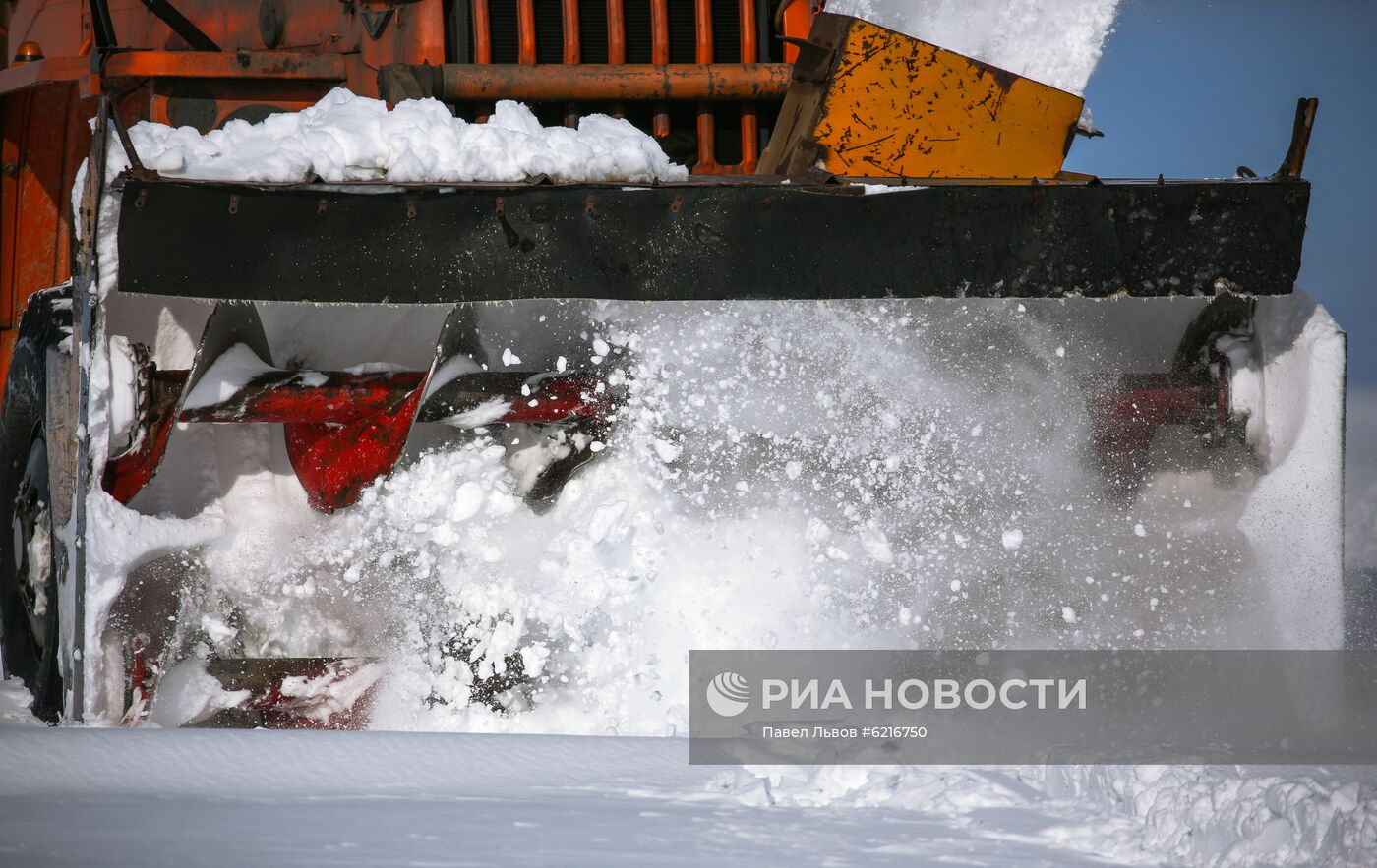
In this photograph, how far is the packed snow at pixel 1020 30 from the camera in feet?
9.65

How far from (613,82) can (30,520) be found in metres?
1.64

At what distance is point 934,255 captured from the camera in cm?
215

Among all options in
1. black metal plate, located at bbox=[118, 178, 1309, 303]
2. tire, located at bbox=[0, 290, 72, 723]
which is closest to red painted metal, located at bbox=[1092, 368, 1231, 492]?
black metal plate, located at bbox=[118, 178, 1309, 303]

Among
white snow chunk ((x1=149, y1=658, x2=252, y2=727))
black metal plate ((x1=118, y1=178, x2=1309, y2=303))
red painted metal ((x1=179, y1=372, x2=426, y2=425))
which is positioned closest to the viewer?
black metal plate ((x1=118, y1=178, x2=1309, y2=303))

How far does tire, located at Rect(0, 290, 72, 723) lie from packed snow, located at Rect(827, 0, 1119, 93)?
6.71 ft

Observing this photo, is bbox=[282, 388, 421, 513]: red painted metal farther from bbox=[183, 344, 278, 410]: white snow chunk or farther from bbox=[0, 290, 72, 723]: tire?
bbox=[0, 290, 72, 723]: tire

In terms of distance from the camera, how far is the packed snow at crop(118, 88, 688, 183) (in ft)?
7.16

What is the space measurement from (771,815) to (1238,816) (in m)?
0.61

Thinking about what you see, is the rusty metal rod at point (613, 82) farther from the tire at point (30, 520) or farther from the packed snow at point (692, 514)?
the tire at point (30, 520)

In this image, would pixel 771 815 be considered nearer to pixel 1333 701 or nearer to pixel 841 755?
pixel 841 755

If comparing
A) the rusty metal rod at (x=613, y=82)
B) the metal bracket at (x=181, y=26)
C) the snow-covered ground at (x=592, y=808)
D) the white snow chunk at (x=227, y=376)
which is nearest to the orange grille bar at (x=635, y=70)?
the rusty metal rod at (x=613, y=82)

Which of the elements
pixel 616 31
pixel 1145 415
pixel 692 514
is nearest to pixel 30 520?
pixel 692 514

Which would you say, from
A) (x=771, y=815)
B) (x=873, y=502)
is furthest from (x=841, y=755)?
(x=873, y=502)

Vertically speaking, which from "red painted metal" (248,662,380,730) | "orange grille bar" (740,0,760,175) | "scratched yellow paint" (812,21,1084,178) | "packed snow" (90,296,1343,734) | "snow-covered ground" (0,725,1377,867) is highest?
"orange grille bar" (740,0,760,175)
